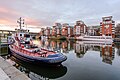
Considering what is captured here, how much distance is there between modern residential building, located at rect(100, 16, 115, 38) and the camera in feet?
235

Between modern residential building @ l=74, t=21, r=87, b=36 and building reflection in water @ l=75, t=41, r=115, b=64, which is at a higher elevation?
modern residential building @ l=74, t=21, r=87, b=36

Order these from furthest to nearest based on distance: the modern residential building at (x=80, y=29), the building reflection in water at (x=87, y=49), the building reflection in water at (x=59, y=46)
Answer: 1. the modern residential building at (x=80, y=29)
2. the building reflection in water at (x=59, y=46)
3. the building reflection in water at (x=87, y=49)

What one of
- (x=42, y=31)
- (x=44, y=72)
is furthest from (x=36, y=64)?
(x=42, y=31)

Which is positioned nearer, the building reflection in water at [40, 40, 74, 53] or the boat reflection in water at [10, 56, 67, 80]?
the boat reflection in water at [10, 56, 67, 80]

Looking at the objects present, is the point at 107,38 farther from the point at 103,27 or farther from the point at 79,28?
the point at 79,28

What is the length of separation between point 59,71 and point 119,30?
8109cm

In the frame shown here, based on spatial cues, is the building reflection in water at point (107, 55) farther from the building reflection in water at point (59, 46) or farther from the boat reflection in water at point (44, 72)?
the boat reflection in water at point (44, 72)

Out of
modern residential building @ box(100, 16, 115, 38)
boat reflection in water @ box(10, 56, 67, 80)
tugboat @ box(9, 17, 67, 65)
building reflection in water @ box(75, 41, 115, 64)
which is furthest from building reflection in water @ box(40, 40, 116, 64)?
modern residential building @ box(100, 16, 115, 38)

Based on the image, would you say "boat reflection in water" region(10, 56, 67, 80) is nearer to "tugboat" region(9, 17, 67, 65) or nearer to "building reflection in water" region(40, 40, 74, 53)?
"tugboat" region(9, 17, 67, 65)

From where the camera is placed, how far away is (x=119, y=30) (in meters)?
83.3

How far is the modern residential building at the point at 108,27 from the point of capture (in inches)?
2820

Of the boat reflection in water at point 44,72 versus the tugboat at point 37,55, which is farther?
the tugboat at point 37,55

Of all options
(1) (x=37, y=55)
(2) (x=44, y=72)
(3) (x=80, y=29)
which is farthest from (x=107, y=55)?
(3) (x=80, y=29)

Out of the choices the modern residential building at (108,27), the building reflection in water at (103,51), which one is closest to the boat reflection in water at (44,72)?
the building reflection in water at (103,51)
